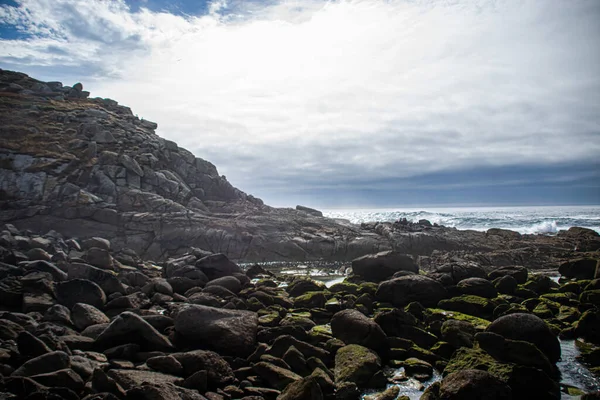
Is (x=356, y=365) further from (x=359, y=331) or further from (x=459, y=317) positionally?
(x=459, y=317)

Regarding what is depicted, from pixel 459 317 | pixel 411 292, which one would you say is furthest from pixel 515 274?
pixel 459 317

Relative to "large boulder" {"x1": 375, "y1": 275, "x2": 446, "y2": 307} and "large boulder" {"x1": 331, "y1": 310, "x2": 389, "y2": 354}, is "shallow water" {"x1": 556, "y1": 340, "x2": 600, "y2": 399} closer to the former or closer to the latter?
"large boulder" {"x1": 331, "y1": 310, "x2": 389, "y2": 354}

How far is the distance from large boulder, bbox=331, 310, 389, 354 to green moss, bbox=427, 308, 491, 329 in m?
4.75

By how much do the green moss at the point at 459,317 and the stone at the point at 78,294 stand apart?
14.1m

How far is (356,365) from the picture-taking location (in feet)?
35.4

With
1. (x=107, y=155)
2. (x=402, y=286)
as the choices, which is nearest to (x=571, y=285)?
(x=402, y=286)

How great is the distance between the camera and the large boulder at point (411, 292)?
1916 centimetres

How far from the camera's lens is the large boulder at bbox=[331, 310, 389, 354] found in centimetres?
1262

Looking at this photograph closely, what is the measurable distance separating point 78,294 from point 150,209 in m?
28.6

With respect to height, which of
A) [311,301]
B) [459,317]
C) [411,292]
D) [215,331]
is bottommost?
[459,317]

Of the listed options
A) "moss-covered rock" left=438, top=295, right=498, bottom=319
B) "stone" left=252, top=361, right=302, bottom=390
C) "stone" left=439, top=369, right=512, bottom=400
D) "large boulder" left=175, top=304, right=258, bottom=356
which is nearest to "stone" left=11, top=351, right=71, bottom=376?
"large boulder" left=175, top=304, right=258, bottom=356

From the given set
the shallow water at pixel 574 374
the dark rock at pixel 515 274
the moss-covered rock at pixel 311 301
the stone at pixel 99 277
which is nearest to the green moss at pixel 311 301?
the moss-covered rock at pixel 311 301

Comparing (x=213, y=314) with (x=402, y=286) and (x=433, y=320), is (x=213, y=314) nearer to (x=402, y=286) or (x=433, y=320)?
(x=433, y=320)

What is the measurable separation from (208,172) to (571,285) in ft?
162
